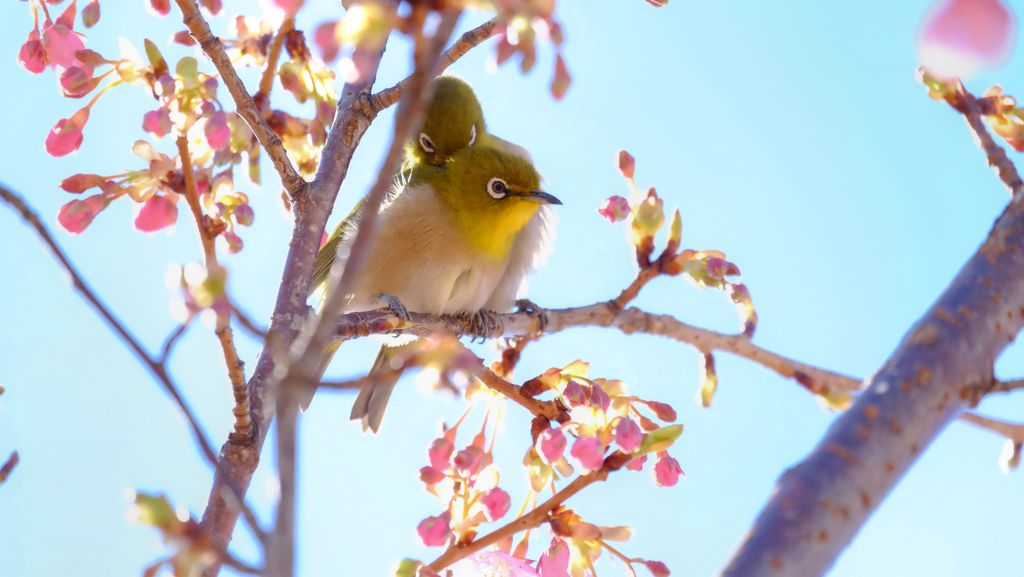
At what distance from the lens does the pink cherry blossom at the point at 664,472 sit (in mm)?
2018

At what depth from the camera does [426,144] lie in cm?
468

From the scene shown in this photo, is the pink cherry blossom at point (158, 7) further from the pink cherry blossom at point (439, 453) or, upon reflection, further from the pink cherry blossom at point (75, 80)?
the pink cherry blossom at point (439, 453)

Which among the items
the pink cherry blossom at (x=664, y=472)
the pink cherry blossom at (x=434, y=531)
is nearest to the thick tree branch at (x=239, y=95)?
the pink cherry blossom at (x=434, y=531)

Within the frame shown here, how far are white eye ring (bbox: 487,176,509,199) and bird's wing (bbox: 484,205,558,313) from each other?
0.94 feet

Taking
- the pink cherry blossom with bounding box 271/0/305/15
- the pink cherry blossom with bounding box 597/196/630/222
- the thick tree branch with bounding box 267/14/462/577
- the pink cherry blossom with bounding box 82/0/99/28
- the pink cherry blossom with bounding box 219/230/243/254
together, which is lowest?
the thick tree branch with bounding box 267/14/462/577

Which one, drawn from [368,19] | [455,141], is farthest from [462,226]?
[368,19]

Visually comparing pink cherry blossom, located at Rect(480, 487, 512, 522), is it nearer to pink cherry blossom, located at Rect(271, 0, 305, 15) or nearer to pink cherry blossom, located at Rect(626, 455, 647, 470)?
pink cherry blossom, located at Rect(626, 455, 647, 470)

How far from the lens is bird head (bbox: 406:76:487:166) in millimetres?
4598

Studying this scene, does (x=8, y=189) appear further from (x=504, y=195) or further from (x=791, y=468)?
(x=504, y=195)

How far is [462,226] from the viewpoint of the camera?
11.6 ft

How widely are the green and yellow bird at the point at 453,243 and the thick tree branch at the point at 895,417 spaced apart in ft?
7.11

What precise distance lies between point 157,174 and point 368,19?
1047mm

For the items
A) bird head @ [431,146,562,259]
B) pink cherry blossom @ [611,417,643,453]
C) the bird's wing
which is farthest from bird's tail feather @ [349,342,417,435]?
pink cherry blossom @ [611,417,643,453]

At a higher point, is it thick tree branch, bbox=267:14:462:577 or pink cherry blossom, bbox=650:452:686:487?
pink cherry blossom, bbox=650:452:686:487
